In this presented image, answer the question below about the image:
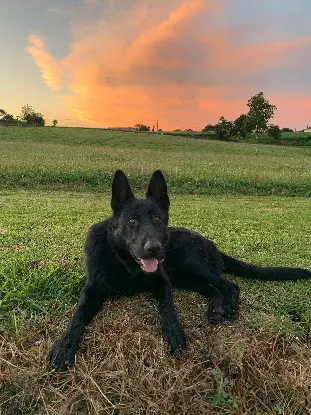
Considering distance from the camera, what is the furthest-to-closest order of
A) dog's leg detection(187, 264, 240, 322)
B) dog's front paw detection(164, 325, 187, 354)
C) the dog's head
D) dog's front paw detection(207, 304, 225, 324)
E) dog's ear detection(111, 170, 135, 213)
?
1. dog's leg detection(187, 264, 240, 322)
2. dog's front paw detection(207, 304, 225, 324)
3. dog's ear detection(111, 170, 135, 213)
4. dog's front paw detection(164, 325, 187, 354)
5. the dog's head

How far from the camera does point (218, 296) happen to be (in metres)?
5.01

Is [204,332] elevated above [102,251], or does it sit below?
below

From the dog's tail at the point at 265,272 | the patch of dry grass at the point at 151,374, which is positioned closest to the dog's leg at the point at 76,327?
the patch of dry grass at the point at 151,374

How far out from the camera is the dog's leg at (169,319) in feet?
14.0

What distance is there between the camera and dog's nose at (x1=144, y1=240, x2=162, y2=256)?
3928mm

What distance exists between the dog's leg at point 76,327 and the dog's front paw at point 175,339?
77 cm

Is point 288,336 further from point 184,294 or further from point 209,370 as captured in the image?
point 184,294

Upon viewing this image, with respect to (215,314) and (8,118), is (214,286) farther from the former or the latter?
(8,118)

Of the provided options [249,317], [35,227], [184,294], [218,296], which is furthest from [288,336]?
[35,227]

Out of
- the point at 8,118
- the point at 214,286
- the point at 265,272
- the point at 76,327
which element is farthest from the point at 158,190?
the point at 8,118

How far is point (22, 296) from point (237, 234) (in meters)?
4.88

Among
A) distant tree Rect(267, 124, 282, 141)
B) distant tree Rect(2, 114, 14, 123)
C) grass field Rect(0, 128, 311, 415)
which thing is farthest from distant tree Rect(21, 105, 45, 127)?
grass field Rect(0, 128, 311, 415)

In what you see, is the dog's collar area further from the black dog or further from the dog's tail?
the dog's tail

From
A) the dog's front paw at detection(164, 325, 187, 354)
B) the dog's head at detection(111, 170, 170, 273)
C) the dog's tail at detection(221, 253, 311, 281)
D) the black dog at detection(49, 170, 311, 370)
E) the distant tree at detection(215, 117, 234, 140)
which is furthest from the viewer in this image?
the distant tree at detection(215, 117, 234, 140)
